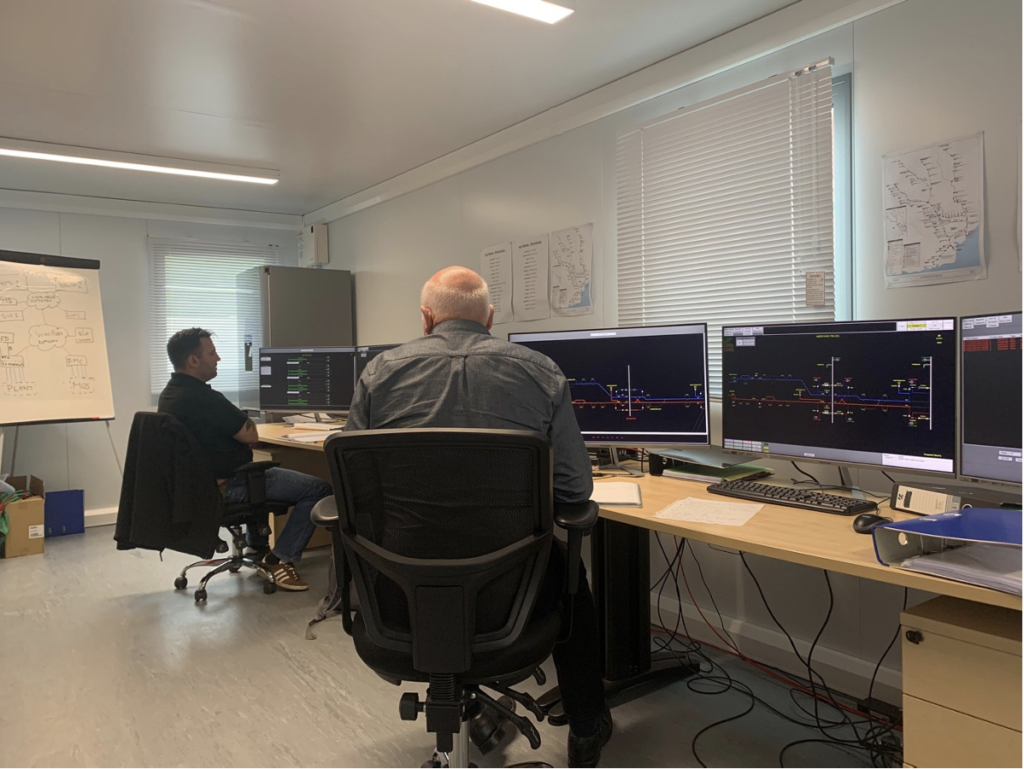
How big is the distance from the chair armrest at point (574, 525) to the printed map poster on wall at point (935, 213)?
140 centimetres

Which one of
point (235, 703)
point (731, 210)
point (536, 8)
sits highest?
point (536, 8)

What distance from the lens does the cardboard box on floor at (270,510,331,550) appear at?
14.0 feet

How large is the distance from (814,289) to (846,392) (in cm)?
65

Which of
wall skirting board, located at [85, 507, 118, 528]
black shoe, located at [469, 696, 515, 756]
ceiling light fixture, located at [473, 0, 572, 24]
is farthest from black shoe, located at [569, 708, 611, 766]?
wall skirting board, located at [85, 507, 118, 528]

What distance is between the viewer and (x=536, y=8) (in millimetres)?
2512

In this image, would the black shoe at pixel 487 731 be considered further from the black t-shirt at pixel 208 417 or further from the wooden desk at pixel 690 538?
the black t-shirt at pixel 208 417

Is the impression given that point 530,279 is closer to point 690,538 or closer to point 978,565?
point 690,538

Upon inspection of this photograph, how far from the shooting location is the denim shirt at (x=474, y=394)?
5.37ft

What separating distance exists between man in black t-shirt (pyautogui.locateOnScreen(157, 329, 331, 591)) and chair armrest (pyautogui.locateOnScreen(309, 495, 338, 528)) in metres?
1.52

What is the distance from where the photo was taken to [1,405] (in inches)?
175

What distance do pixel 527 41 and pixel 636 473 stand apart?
1818mm

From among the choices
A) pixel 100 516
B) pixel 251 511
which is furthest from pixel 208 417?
pixel 100 516

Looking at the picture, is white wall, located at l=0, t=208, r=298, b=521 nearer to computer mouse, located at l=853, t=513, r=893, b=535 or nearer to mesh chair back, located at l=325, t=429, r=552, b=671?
mesh chair back, located at l=325, t=429, r=552, b=671

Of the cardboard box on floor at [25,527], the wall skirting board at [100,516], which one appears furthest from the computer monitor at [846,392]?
the wall skirting board at [100,516]
